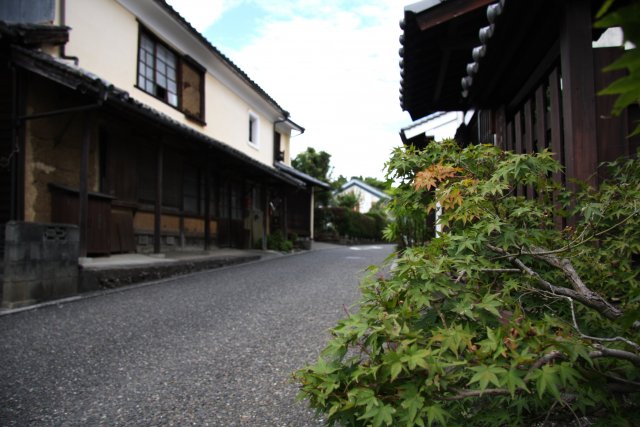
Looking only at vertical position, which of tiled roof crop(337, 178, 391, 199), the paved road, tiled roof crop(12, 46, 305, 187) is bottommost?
the paved road

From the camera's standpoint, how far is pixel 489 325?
1349mm

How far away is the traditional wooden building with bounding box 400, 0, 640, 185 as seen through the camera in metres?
2.36

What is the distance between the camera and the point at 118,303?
5.43 metres

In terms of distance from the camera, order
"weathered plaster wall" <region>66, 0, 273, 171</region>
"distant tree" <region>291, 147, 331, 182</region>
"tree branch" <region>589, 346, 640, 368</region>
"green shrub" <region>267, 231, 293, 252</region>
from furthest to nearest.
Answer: "distant tree" <region>291, 147, 331, 182</region>
"green shrub" <region>267, 231, 293, 252</region>
"weathered plaster wall" <region>66, 0, 273, 171</region>
"tree branch" <region>589, 346, 640, 368</region>

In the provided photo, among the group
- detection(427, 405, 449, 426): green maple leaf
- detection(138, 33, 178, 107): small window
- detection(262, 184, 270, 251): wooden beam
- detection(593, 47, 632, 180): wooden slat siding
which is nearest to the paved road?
detection(427, 405, 449, 426): green maple leaf

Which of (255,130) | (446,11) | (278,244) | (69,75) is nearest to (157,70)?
(69,75)

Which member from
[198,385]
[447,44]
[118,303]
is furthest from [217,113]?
[198,385]

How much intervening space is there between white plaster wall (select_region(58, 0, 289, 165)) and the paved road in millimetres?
4638

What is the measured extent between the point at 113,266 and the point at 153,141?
11.4 ft

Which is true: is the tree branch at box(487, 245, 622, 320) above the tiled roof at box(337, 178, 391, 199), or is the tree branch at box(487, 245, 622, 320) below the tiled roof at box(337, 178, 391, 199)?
below

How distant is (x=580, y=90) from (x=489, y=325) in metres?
1.71

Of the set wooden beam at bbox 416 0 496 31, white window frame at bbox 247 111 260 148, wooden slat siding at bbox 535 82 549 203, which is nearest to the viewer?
wooden slat siding at bbox 535 82 549 203

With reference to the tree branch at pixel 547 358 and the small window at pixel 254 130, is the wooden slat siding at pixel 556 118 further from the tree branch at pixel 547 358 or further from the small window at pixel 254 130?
the small window at pixel 254 130

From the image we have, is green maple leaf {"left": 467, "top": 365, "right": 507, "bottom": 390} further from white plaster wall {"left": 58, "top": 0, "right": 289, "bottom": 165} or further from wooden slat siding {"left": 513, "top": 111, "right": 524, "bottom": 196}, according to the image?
white plaster wall {"left": 58, "top": 0, "right": 289, "bottom": 165}
